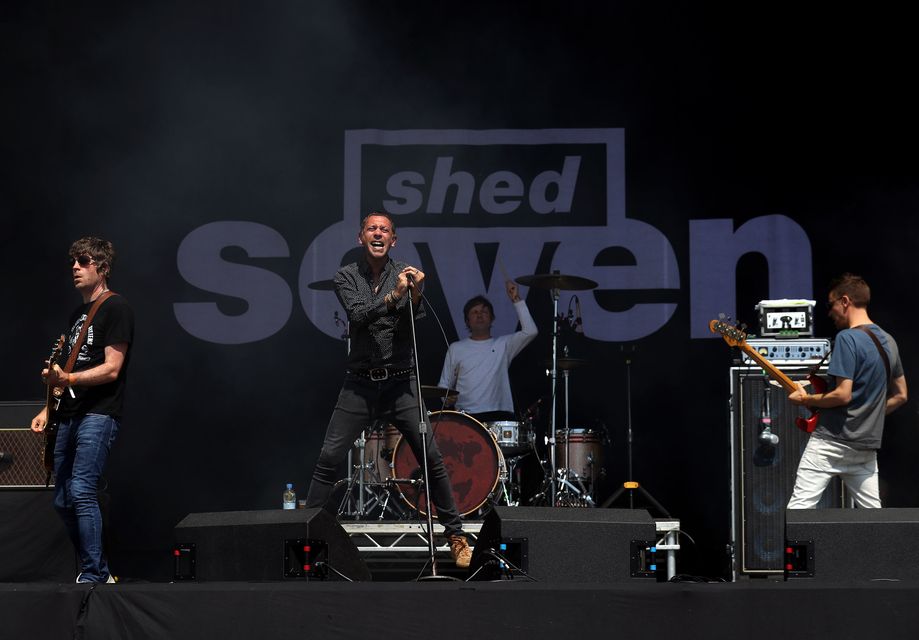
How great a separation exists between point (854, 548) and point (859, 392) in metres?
2.03

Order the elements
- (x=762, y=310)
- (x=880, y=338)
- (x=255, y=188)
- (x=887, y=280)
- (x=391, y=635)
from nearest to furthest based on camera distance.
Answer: (x=391, y=635) < (x=880, y=338) < (x=762, y=310) < (x=887, y=280) < (x=255, y=188)

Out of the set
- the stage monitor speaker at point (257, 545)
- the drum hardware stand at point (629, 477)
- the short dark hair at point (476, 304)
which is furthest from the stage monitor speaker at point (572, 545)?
the short dark hair at point (476, 304)

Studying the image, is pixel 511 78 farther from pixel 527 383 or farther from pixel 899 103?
pixel 899 103

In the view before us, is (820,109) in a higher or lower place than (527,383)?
higher

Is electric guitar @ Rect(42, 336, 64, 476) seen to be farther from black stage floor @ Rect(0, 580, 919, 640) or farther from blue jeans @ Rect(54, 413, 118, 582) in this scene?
black stage floor @ Rect(0, 580, 919, 640)

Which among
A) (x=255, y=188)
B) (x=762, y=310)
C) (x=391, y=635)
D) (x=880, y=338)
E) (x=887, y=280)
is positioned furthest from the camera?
(x=255, y=188)

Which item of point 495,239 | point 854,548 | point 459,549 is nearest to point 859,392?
point 854,548

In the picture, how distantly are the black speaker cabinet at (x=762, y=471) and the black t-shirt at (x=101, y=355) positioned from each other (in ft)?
13.3

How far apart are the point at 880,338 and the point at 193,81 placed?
20.6 ft

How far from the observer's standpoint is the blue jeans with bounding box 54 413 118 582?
551 cm

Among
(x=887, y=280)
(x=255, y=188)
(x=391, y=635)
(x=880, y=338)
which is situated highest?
(x=255, y=188)

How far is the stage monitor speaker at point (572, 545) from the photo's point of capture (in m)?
4.54

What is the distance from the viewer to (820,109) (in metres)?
9.24

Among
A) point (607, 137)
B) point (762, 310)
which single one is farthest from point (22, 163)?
point (762, 310)
